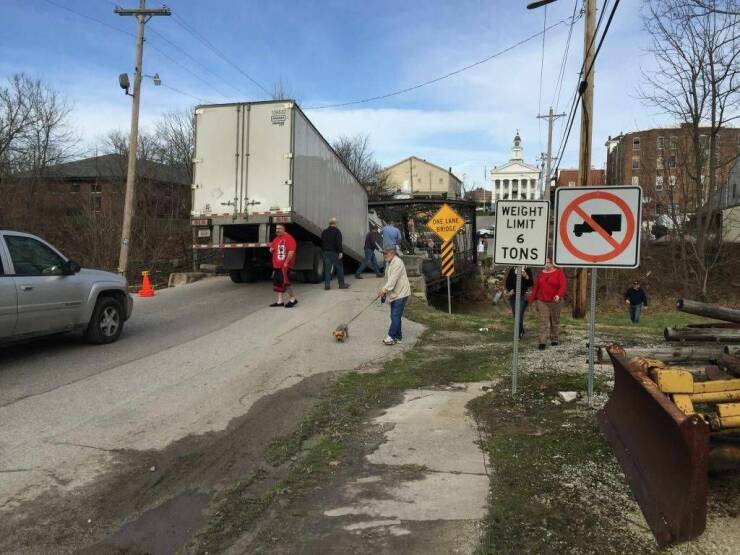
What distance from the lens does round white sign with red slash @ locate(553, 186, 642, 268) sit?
5.66 metres

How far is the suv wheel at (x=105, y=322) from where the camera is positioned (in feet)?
28.1

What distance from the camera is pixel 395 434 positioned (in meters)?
5.45

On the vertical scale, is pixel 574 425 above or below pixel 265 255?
below

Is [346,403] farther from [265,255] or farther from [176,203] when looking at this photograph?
[176,203]

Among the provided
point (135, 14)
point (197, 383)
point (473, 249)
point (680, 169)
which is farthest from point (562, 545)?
point (680, 169)

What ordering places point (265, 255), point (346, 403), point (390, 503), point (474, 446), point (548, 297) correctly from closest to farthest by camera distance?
point (390, 503)
point (474, 446)
point (346, 403)
point (548, 297)
point (265, 255)

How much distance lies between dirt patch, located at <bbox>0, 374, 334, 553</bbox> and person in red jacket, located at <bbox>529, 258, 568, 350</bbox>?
587 centimetres

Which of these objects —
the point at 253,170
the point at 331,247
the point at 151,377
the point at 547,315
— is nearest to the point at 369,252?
the point at 331,247

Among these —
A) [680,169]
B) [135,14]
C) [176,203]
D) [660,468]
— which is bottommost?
[660,468]

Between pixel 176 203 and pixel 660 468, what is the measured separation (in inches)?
1182

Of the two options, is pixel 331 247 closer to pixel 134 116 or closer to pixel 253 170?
pixel 253 170

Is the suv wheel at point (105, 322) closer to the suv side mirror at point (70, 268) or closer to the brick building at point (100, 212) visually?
the suv side mirror at point (70, 268)

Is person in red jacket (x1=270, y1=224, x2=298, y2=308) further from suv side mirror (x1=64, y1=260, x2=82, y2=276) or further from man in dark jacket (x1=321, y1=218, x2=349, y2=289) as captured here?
suv side mirror (x1=64, y1=260, x2=82, y2=276)

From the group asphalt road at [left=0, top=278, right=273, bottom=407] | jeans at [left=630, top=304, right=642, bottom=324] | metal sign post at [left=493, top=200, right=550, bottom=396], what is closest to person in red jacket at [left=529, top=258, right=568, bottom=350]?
metal sign post at [left=493, top=200, right=550, bottom=396]
